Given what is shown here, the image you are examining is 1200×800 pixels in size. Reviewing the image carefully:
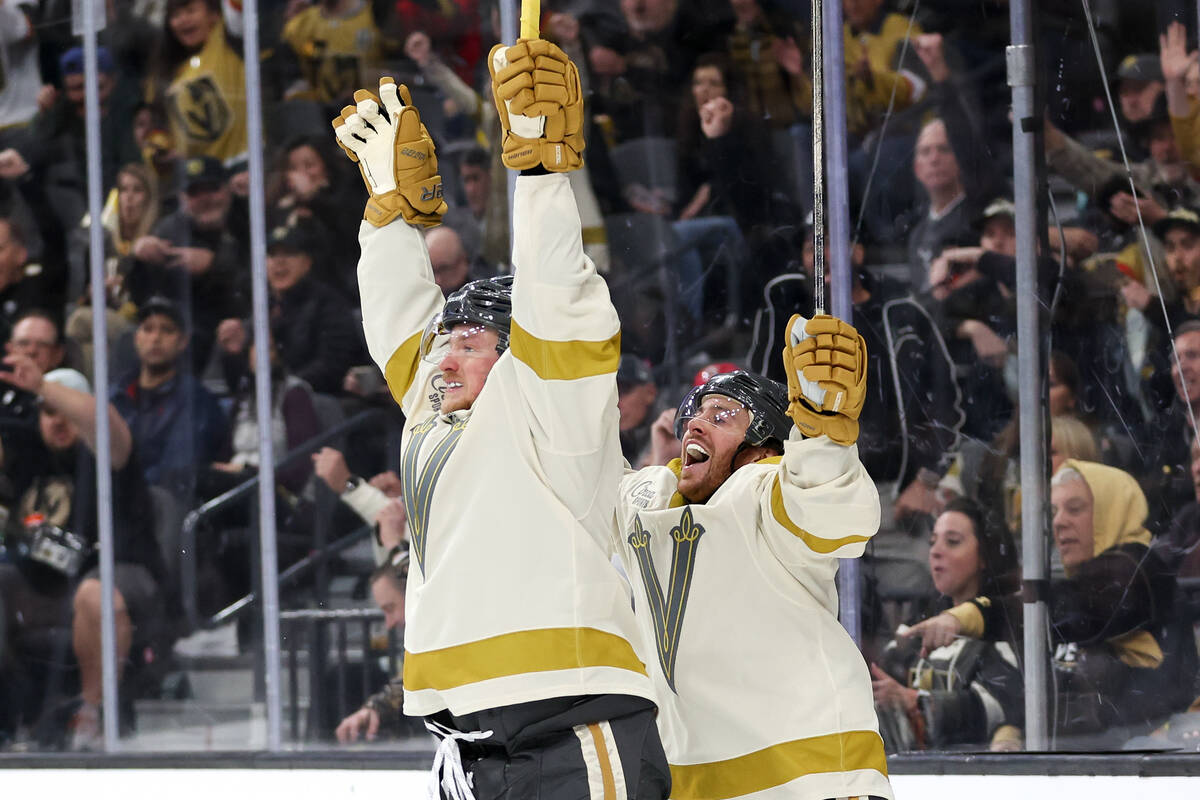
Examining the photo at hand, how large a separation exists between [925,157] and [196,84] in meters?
2.07

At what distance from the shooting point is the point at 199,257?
14.1ft

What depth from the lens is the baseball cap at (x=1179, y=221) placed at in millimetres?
3215

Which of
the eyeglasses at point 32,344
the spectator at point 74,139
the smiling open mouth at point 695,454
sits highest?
the spectator at point 74,139

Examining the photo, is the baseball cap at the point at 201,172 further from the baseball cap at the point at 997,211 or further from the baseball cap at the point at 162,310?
the baseball cap at the point at 997,211

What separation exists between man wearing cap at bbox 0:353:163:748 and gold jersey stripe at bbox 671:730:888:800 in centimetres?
249

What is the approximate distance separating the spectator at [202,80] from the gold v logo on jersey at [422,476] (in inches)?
92.7

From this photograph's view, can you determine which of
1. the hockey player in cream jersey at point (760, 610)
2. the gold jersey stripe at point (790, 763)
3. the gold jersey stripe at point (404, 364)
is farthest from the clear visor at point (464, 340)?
the gold jersey stripe at point (790, 763)

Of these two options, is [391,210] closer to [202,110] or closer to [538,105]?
[538,105]

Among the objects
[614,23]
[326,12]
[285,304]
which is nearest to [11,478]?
[285,304]

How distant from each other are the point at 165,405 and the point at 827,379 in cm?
275

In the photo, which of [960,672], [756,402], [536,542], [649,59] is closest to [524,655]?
→ [536,542]

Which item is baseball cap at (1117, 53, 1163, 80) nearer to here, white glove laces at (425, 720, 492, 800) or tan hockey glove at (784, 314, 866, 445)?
tan hockey glove at (784, 314, 866, 445)

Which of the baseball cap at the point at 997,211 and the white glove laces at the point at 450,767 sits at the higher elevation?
the baseball cap at the point at 997,211

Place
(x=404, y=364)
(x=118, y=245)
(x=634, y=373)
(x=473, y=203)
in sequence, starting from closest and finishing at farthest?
(x=404, y=364) < (x=634, y=373) < (x=473, y=203) < (x=118, y=245)
